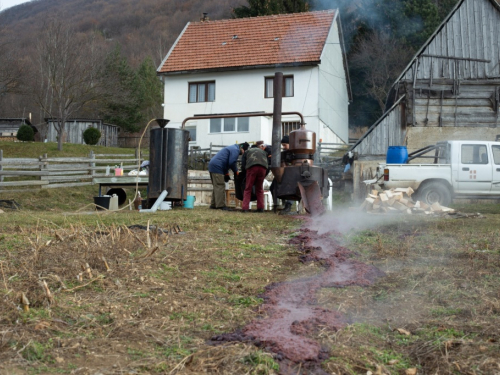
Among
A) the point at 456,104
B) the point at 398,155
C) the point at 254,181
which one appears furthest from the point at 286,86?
the point at 254,181

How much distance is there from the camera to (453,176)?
1483cm

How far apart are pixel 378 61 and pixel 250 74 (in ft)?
40.2

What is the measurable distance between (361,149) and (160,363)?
2186 centimetres

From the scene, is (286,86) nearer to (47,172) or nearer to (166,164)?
(47,172)

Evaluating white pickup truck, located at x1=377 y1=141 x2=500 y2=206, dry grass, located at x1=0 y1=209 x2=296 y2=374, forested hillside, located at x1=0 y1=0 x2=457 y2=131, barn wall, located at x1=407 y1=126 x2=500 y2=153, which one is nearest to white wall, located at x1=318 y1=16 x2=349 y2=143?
forested hillside, located at x1=0 y1=0 x2=457 y2=131

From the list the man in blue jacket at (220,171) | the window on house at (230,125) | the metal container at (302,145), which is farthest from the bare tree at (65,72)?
the metal container at (302,145)

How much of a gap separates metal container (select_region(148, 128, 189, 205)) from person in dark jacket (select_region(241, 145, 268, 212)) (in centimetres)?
130

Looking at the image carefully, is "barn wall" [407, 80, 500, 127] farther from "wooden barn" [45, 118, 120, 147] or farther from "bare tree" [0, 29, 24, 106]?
"wooden barn" [45, 118, 120, 147]

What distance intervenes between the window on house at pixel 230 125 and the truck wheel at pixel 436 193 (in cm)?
1575

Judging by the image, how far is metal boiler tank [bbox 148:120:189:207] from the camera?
11.8 m

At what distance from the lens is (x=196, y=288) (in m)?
4.41

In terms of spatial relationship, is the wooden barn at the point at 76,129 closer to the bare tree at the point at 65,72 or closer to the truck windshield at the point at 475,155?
the bare tree at the point at 65,72

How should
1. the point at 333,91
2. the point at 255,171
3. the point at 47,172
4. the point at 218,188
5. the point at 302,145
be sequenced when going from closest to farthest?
the point at 302,145 → the point at 255,171 → the point at 218,188 → the point at 47,172 → the point at 333,91

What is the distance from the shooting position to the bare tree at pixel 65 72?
36156mm
